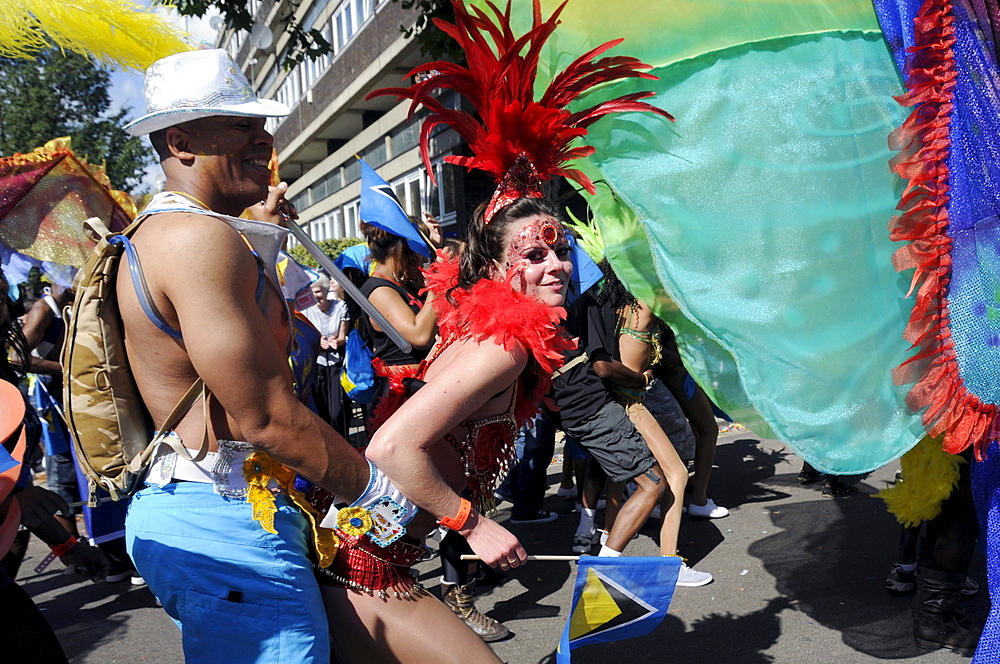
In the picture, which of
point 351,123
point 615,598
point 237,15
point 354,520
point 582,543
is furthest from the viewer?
point 351,123

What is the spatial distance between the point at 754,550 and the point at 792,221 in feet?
8.95

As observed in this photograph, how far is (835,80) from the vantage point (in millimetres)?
2484

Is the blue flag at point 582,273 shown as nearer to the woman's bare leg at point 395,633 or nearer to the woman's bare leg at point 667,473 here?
the woman's bare leg at point 667,473

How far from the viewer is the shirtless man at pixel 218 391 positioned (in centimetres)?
161

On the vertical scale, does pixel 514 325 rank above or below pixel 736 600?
above

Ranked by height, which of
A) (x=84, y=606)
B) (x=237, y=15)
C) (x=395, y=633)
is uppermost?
(x=237, y=15)

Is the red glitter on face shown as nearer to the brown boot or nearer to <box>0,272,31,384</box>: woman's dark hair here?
the brown boot

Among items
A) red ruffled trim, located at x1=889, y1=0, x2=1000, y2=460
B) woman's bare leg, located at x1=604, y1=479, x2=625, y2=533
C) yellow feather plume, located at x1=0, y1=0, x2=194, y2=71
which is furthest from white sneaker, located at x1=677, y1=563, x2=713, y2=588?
yellow feather plume, located at x1=0, y1=0, x2=194, y2=71

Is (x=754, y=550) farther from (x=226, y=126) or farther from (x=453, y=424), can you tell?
(x=226, y=126)

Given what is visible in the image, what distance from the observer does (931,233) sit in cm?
240

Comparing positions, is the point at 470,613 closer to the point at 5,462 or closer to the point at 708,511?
the point at 708,511

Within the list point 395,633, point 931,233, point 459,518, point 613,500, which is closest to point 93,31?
point 459,518

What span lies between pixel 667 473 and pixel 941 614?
1368 mm

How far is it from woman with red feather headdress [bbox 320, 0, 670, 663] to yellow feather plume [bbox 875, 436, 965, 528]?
5.58ft
